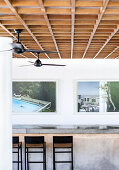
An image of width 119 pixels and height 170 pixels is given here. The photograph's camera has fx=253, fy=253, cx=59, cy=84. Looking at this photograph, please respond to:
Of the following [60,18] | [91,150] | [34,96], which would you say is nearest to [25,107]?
[34,96]

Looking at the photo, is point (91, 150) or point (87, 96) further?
point (87, 96)

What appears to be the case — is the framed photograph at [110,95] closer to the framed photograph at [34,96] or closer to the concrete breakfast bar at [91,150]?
the concrete breakfast bar at [91,150]

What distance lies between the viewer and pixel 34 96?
6820 mm

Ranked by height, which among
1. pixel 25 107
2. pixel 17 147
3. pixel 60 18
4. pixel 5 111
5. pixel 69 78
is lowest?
pixel 17 147

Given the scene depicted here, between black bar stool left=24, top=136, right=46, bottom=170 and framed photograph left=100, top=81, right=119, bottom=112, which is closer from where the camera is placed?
black bar stool left=24, top=136, right=46, bottom=170

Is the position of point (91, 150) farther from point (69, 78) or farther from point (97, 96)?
point (69, 78)

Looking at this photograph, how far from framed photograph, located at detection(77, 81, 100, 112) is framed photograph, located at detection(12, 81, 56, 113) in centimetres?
69

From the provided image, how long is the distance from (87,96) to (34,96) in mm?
1427

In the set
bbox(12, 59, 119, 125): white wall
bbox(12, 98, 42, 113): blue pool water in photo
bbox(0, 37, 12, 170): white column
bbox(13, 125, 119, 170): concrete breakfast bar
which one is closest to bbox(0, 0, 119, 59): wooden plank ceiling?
bbox(0, 37, 12, 170): white column

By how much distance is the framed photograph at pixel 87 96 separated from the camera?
6.75m

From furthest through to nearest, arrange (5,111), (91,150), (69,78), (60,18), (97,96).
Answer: (97,96) < (69,78) < (91,150) < (5,111) < (60,18)

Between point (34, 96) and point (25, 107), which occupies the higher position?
point (34, 96)

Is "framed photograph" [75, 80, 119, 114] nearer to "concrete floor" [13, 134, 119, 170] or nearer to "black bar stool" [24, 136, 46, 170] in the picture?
"concrete floor" [13, 134, 119, 170]

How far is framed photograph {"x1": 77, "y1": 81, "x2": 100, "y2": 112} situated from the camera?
6.75m
